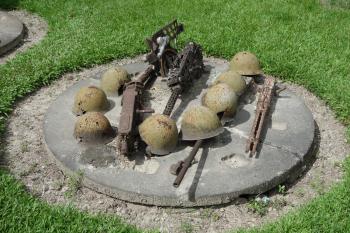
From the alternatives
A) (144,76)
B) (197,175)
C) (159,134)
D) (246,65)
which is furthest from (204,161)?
(246,65)

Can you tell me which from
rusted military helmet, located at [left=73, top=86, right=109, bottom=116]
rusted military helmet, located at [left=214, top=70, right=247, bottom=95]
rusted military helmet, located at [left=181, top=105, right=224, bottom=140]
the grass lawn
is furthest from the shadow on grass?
rusted military helmet, located at [left=181, top=105, right=224, bottom=140]

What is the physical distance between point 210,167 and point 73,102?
7.16ft

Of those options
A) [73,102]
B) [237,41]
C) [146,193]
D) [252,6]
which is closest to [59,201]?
[146,193]

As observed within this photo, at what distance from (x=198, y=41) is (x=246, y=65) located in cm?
209

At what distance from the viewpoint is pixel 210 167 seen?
16.2 ft

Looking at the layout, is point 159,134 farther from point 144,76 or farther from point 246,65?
point 246,65

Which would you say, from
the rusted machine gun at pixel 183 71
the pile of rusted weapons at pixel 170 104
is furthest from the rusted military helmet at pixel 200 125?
the rusted machine gun at pixel 183 71

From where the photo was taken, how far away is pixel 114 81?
6070 mm

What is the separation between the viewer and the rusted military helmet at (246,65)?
6.36m

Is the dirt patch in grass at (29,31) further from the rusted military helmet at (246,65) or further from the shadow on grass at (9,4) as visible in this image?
the rusted military helmet at (246,65)

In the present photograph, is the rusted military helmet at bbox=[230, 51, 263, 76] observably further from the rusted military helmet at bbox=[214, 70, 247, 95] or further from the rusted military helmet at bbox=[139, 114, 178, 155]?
the rusted military helmet at bbox=[139, 114, 178, 155]

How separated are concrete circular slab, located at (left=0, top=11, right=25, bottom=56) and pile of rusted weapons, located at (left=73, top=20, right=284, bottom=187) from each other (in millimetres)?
3029

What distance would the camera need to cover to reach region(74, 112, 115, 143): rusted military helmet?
5.15 metres

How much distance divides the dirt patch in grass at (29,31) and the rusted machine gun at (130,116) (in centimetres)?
334
